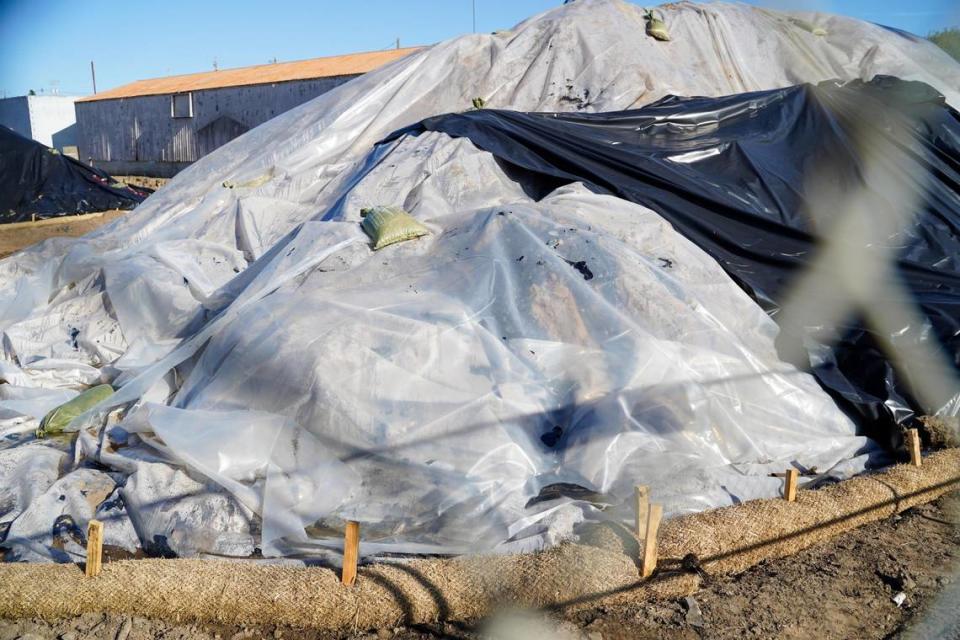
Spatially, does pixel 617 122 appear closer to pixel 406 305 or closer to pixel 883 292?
pixel 883 292

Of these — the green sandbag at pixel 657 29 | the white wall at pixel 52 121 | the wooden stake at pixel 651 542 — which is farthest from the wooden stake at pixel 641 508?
the white wall at pixel 52 121

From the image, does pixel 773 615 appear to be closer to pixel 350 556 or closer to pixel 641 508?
pixel 641 508

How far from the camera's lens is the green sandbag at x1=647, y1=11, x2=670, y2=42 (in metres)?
8.17

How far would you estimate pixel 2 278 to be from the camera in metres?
6.84

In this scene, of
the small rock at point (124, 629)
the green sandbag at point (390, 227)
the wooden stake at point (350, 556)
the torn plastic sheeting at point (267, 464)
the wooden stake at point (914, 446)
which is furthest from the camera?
the green sandbag at point (390, 227)

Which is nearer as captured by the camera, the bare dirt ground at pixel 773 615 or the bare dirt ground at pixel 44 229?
the bare dirt ground at pixel 773 615

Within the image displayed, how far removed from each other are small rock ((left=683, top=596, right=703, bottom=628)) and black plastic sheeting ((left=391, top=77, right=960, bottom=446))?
6.05 ft

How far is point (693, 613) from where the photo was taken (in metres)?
3.02

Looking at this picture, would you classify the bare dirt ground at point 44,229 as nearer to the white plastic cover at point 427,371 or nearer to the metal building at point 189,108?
the white plastic cover at point 427,371

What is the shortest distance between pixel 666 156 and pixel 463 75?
265 centimetres

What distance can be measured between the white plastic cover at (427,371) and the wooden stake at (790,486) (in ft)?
0.73

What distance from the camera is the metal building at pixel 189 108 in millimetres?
19797

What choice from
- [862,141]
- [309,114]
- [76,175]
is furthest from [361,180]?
[76,175]

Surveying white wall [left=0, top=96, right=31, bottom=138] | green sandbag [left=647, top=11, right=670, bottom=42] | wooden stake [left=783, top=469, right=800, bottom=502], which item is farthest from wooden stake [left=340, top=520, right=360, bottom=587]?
white wall [left=0, top=96, right=31, bottom=138]
